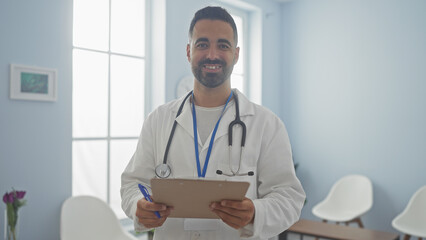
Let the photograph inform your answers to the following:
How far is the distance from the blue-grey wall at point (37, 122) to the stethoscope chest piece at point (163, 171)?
1.65m

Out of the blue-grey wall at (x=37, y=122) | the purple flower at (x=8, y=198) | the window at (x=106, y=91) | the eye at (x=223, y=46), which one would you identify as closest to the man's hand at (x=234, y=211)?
the eye at (x=223, y=46)

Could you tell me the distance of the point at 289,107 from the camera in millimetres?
5121

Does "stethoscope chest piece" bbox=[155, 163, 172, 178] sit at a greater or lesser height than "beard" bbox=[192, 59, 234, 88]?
lesser

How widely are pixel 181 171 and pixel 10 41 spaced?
1.84m

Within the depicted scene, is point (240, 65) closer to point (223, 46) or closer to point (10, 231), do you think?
point (10, 231)

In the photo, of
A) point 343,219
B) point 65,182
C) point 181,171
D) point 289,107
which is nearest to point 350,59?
point 289,107

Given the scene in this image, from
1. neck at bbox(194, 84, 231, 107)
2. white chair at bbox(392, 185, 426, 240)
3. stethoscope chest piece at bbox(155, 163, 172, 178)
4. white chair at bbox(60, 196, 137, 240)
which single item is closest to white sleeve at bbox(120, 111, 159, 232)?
stethoscope chest piece at bbox(155, 163, 172, 178)

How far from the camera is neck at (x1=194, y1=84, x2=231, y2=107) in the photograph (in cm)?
149

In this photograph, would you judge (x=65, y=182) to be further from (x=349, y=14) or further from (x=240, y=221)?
(x=349, y=14)

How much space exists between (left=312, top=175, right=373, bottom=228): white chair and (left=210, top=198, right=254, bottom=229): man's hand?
307cm

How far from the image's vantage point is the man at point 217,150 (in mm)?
1373

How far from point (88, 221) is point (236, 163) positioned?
1.85m

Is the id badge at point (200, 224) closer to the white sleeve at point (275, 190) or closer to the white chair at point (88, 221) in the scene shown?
the white sleeve at point (275, 190)

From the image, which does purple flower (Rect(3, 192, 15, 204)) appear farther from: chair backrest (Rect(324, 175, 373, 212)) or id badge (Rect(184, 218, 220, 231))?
chair backrest (Rect(324, 175, 373, 212))
